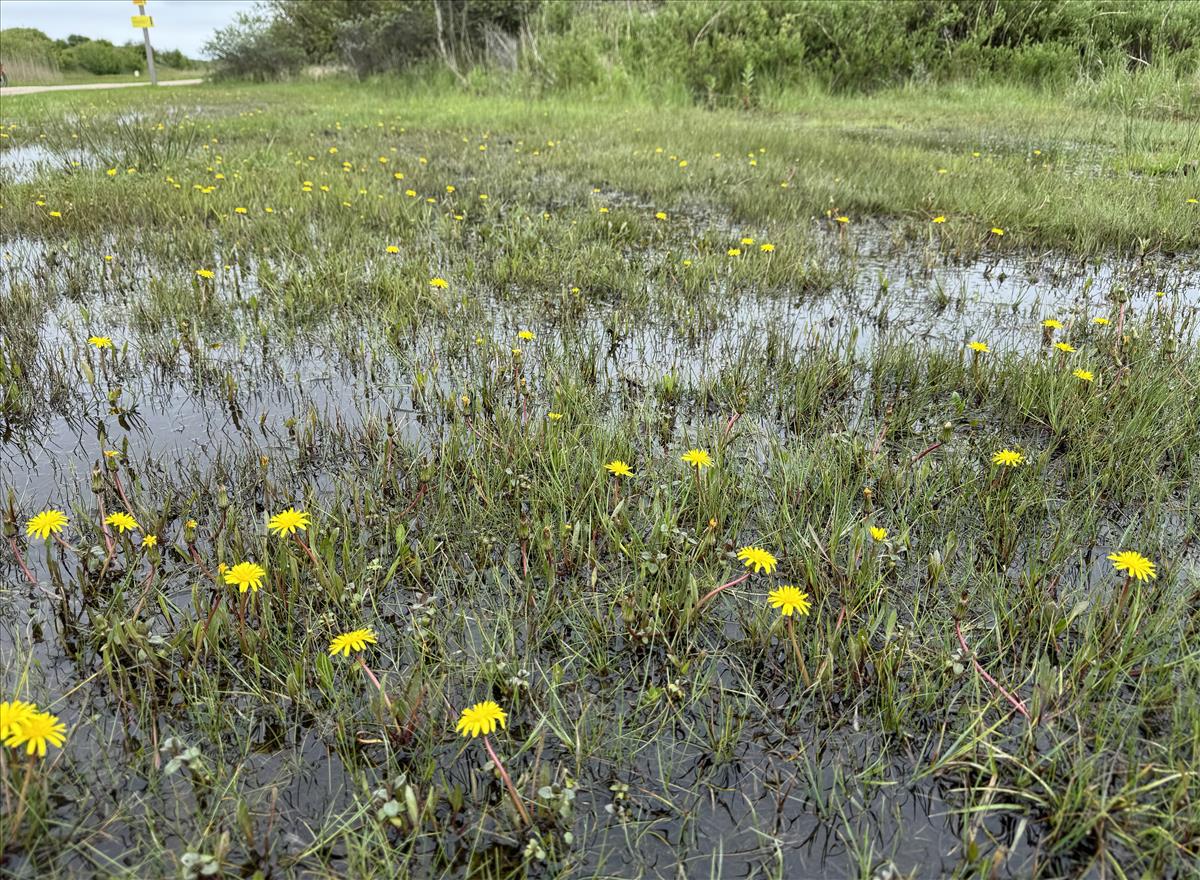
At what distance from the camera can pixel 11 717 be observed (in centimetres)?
142

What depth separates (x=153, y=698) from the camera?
67.6 inches

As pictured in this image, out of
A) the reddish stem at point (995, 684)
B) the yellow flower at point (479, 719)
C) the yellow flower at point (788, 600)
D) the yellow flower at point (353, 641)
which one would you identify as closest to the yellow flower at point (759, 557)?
the yellow flower at point (788, 600)

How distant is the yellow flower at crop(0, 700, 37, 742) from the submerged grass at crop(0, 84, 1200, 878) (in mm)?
145

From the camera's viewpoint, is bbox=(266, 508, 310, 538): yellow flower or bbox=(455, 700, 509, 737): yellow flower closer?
bbox=(455, 700, 509, 737): yellow flower

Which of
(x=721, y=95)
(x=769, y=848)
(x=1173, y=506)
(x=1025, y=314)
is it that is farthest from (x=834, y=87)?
(x=769, y=848)

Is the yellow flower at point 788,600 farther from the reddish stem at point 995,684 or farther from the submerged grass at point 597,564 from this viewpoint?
the reddish stem at point 995,684

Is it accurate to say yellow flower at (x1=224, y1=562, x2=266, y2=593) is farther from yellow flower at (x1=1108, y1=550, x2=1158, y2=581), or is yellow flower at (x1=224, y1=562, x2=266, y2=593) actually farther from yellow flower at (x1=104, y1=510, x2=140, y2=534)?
yellow flower at (x1=1108, y1=550, x2=1158, y2=581)

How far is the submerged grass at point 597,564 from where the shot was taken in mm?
1505

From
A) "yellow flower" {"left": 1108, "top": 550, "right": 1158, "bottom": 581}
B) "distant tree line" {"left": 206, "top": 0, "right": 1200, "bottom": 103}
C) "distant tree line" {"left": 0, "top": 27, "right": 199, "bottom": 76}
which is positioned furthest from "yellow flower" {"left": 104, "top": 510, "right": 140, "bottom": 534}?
"distant tree line" {"left": 0, "top": 27, "right": 199, "bottom": 76}

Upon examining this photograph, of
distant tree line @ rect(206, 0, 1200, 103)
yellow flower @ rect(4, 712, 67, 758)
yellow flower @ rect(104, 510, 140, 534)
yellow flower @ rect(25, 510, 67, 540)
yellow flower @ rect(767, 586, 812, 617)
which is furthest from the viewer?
distant tree line @ rect(206, 0, 1200, 103)

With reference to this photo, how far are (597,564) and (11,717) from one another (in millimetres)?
1374

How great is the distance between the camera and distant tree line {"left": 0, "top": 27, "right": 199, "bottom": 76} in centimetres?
3375

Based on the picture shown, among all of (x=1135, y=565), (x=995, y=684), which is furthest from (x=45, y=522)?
(x=1135, y=565)

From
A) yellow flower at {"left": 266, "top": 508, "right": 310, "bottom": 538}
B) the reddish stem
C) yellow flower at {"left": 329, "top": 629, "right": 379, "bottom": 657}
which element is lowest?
the reddish stem
